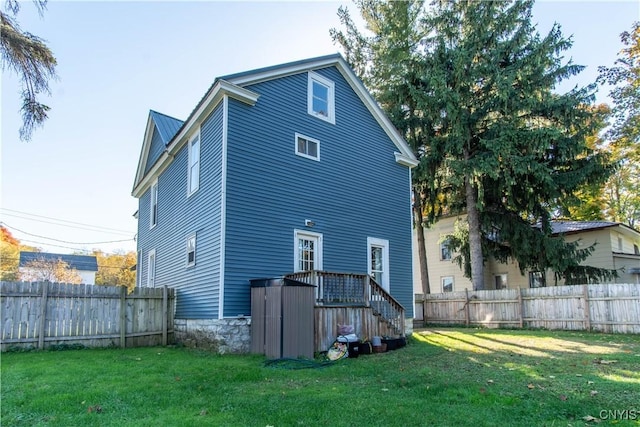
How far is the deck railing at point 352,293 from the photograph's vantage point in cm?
942

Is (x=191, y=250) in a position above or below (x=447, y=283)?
above

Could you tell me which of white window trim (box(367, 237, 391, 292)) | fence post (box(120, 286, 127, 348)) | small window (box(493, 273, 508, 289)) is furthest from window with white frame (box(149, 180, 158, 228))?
small window (box(493, 273, 508, 289))

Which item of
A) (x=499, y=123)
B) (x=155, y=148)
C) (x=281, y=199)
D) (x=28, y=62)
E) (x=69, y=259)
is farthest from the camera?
(x=69, y=259)

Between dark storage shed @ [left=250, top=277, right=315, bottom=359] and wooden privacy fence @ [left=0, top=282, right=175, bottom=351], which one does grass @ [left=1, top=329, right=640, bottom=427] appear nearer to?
dark storage shed @ [left=250, top=277, right=315, bottom=359]

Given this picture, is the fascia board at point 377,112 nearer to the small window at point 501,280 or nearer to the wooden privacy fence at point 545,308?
the wooden privacy fence at point 545,308

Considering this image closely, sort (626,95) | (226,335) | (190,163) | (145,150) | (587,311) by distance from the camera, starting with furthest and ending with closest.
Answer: (626,95) < (145,150) < (587,311) < (190,163) < (226,335)

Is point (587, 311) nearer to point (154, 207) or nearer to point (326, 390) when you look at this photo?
point (326, 390)

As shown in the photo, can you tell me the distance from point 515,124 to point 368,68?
29.9 feet

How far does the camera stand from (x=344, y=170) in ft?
41.5

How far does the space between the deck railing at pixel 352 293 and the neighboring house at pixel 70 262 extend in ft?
109

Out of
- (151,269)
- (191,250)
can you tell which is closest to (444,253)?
(151,269)

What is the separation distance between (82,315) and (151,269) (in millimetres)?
5759

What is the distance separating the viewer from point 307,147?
467 inches

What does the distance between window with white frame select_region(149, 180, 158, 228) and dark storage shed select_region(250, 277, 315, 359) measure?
28.0 ft
